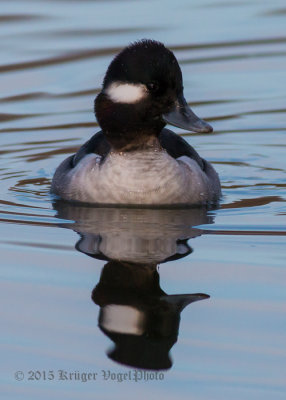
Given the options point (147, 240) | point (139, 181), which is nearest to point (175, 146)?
point (139, 181)

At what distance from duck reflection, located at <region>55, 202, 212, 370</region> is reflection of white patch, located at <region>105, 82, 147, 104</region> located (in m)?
0.94

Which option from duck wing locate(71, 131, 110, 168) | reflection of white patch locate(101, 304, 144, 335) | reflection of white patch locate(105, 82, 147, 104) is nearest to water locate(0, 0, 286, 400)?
reflection of white patch locate(101, 304, 144, 335)

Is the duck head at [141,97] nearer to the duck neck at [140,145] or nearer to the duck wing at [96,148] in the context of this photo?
the duck neck at [140,145]

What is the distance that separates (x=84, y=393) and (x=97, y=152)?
433cm

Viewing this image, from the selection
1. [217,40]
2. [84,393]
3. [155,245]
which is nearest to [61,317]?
[84,393]

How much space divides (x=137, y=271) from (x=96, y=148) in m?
2.65

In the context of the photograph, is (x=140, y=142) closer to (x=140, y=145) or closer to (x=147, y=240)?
(x=140, y=145)

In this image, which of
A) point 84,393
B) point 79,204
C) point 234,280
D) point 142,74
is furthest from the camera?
point 79,204

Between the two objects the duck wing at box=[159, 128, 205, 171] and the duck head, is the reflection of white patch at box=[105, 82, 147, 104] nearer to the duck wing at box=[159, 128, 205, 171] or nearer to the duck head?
the duck head

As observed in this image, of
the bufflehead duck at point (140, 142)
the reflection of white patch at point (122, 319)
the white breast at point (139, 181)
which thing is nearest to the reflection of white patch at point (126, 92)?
the bufflehead duck at point (140, 142)

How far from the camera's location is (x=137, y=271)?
7887 mm

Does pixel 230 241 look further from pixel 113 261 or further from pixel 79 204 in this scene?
pixel 79 204

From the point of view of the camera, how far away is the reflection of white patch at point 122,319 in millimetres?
6906

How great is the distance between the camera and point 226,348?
21.6 ft
